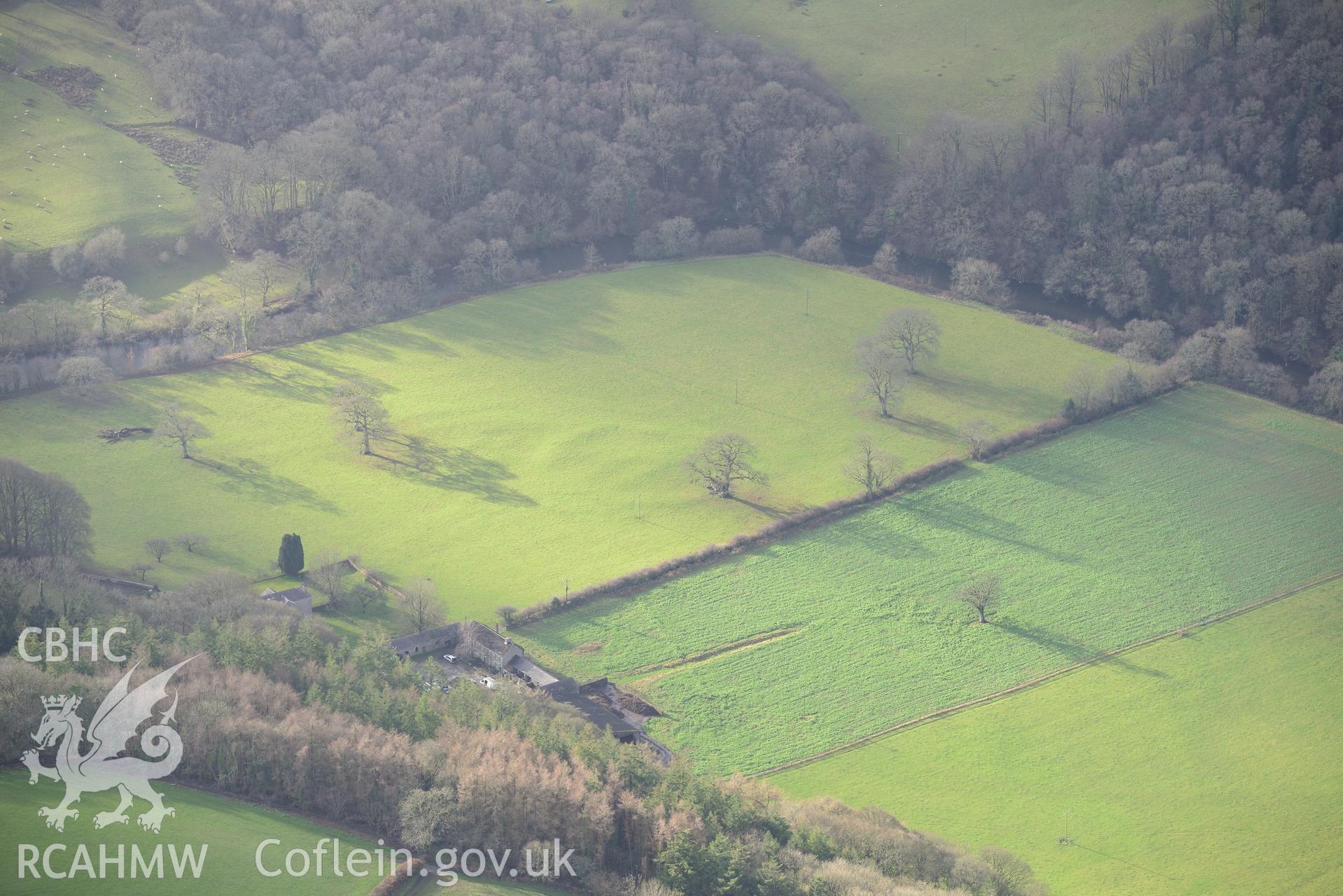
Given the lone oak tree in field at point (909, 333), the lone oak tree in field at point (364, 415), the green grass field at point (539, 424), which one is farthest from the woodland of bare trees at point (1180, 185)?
the lone oak tree in field at point (364, 415)

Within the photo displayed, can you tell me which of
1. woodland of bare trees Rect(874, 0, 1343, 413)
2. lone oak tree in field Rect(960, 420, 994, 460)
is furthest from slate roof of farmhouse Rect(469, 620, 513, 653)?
woodland of bare trees Rect(874, 0, 1343, 413)

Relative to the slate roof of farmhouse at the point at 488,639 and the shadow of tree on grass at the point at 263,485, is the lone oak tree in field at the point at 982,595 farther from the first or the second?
the shadow of tree on grass at the point at 263,485

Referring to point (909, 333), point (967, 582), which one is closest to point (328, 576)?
point (967, 582)

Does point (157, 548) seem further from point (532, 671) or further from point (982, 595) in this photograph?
point (982, 595)

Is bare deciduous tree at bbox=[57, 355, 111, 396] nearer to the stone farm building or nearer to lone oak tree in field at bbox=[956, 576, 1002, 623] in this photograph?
the stone farm building

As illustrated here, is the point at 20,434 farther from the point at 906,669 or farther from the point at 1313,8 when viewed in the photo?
the point at 1313,8
